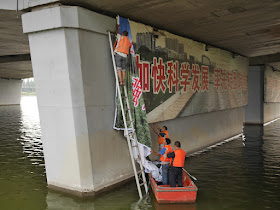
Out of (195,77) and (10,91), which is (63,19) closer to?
(195,77)

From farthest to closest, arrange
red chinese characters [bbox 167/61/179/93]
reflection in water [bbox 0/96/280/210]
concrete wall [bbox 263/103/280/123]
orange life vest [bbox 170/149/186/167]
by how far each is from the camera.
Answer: concrete wall [bbox 263/103/280/123] < red chinese characters [bbox 167/61/179/93] < orange life vest [bbox 170/149/186/167] < reflection in water [bbox 0/96/280/210]

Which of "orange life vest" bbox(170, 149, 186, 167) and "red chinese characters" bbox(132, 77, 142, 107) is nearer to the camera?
"orange life vest" bbox(170, 149, 186, 167)

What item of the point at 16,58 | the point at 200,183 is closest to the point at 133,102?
the point at 200,183

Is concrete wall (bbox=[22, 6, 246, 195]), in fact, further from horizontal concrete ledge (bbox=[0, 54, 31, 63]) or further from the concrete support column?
horizontal concrete ledge (bbox=[0, 54, 31, 63])

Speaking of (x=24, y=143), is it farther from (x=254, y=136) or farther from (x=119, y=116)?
(x=254, y=136)

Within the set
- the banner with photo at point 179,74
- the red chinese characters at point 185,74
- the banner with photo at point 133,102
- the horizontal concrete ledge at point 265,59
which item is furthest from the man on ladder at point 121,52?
the horizontal concrete ledge at point 265,59

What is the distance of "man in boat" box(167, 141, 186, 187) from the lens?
6.43 m

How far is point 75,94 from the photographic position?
20.9 feet

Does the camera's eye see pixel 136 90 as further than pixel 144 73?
No

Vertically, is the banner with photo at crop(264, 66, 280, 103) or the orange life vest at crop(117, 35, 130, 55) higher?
the orange life vest at crop(117, 35, 130, 55)

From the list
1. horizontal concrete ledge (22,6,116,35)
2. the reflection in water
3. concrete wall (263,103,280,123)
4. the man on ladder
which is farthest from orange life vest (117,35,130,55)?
concrete wall (263,103,280,123)

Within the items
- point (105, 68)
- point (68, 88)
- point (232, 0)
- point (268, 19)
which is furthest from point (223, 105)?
point (68, 88)

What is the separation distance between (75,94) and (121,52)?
1744 mm

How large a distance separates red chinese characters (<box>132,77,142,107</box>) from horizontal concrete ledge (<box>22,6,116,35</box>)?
171 centimetres
